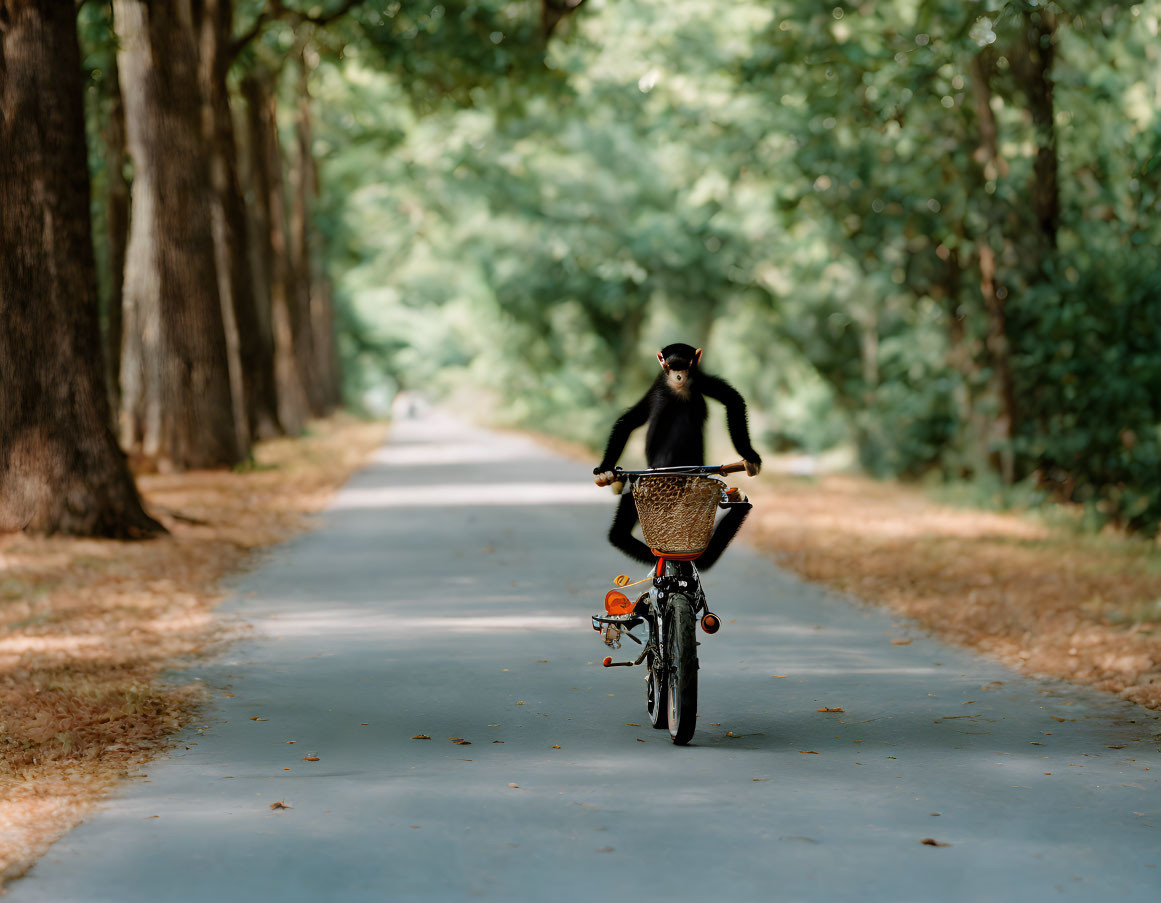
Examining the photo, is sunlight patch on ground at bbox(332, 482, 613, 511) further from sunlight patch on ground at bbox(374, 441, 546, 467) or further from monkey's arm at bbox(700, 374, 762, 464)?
monkey's arm at bbox(700, 374, 762, 464)

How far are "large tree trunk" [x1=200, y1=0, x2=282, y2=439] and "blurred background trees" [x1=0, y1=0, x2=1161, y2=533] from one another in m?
0.08

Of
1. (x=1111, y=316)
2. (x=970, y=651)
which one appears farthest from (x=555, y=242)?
(x=970, y=651)

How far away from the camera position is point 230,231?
28.5 m

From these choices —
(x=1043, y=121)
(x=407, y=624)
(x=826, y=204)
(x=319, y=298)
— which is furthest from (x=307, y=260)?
(x=407, y=624)

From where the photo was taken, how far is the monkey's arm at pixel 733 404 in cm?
739

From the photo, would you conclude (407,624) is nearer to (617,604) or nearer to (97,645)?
(97,645)

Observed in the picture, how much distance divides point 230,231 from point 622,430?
22533 mm

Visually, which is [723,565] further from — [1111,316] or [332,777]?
[332,777]

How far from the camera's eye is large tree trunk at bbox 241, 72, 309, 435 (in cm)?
3416

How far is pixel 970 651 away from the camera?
1005cm

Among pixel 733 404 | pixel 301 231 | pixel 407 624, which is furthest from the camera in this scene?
pixel 301 231

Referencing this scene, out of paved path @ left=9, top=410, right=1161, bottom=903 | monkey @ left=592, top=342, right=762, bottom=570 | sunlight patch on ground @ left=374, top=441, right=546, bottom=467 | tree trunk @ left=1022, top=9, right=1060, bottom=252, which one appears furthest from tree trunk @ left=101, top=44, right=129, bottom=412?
monkey @ left=592, top=342, right=762, bottom=570

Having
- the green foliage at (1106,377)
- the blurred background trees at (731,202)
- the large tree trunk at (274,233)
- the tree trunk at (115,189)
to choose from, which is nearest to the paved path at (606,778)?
the green foliage at (1106,377)

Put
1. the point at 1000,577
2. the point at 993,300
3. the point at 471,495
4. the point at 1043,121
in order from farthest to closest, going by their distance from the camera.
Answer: the point at 471,495 < the point at 993,300 < the point at 1043,121 < the point at 1000,577
